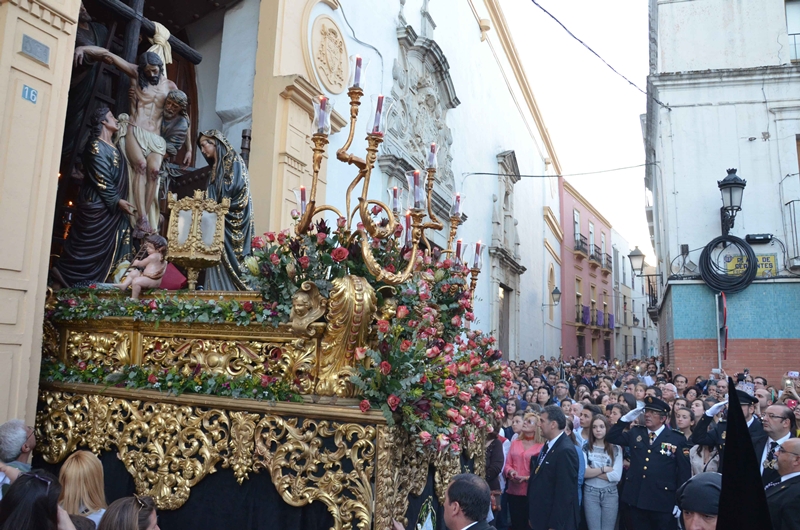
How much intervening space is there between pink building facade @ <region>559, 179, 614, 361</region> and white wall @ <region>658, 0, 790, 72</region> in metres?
20.0

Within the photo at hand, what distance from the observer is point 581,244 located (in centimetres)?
3519

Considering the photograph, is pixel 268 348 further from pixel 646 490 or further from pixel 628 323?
pixel 628 323

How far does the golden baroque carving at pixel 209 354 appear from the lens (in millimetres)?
4246

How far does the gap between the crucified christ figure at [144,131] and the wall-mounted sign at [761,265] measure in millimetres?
10671

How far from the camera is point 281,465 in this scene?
3.87 meters

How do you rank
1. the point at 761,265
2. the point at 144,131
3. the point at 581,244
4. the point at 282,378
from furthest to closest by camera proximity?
the point at 581,244 < the point at 761,265 < the point at 144,131 < the point at 282,378

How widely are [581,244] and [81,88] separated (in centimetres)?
3180

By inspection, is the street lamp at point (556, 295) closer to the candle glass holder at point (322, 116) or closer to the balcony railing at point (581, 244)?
the balcony railing at point (581, 244)

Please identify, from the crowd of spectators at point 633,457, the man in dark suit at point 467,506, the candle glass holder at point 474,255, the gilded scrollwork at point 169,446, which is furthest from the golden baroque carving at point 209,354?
the crowd of spectators at point 633,457

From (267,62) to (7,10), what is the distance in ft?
13.8

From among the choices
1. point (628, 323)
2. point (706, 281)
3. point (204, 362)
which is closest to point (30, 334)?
point (204, 362)

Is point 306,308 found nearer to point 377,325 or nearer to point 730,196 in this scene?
point 377,325

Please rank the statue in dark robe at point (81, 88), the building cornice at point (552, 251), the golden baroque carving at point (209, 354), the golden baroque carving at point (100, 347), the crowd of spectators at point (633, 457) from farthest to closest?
the building cornice at point (552, 251) → the statue in dark robe at point (81, 88) → the crowd of spectators at point (633, 457) → the golden baroque carving at point (100, 347) → the golden baroque carving at point (209, 354)

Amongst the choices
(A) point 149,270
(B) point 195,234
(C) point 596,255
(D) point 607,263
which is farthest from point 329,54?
(D) point 607,263
